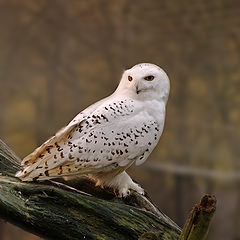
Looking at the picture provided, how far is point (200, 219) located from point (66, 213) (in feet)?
0.89

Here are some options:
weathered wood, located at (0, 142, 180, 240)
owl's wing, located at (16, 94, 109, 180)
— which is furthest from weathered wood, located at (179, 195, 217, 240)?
owl's wing, located at (16, 94, 109, 180)

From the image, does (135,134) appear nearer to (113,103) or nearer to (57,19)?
(113,103)

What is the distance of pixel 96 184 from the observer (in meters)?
1.13

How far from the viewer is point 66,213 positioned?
1057mm

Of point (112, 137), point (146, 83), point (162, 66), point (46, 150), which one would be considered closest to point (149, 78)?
point (146, 83)

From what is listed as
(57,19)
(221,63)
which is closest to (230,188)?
(221,63)

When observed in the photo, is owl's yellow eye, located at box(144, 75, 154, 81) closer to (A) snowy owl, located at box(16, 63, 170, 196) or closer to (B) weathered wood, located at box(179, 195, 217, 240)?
(A) snowy owl, located at box(16, 63, 170, 196)

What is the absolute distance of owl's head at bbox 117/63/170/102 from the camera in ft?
3.60

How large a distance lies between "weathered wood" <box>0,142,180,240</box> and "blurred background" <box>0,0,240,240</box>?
1.43 m

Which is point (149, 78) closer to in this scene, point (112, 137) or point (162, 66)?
point (112, 137)

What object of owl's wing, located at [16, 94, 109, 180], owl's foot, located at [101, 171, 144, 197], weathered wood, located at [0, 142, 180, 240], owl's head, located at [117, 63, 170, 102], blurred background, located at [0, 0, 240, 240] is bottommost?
weathered wood, located at [0, 142, 180, 240]

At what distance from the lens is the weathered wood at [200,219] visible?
89 centimetres

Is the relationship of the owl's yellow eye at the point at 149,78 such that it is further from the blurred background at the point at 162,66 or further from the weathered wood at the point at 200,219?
the blurred background at the point at 162,66

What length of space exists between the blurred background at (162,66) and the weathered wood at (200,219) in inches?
63.3
